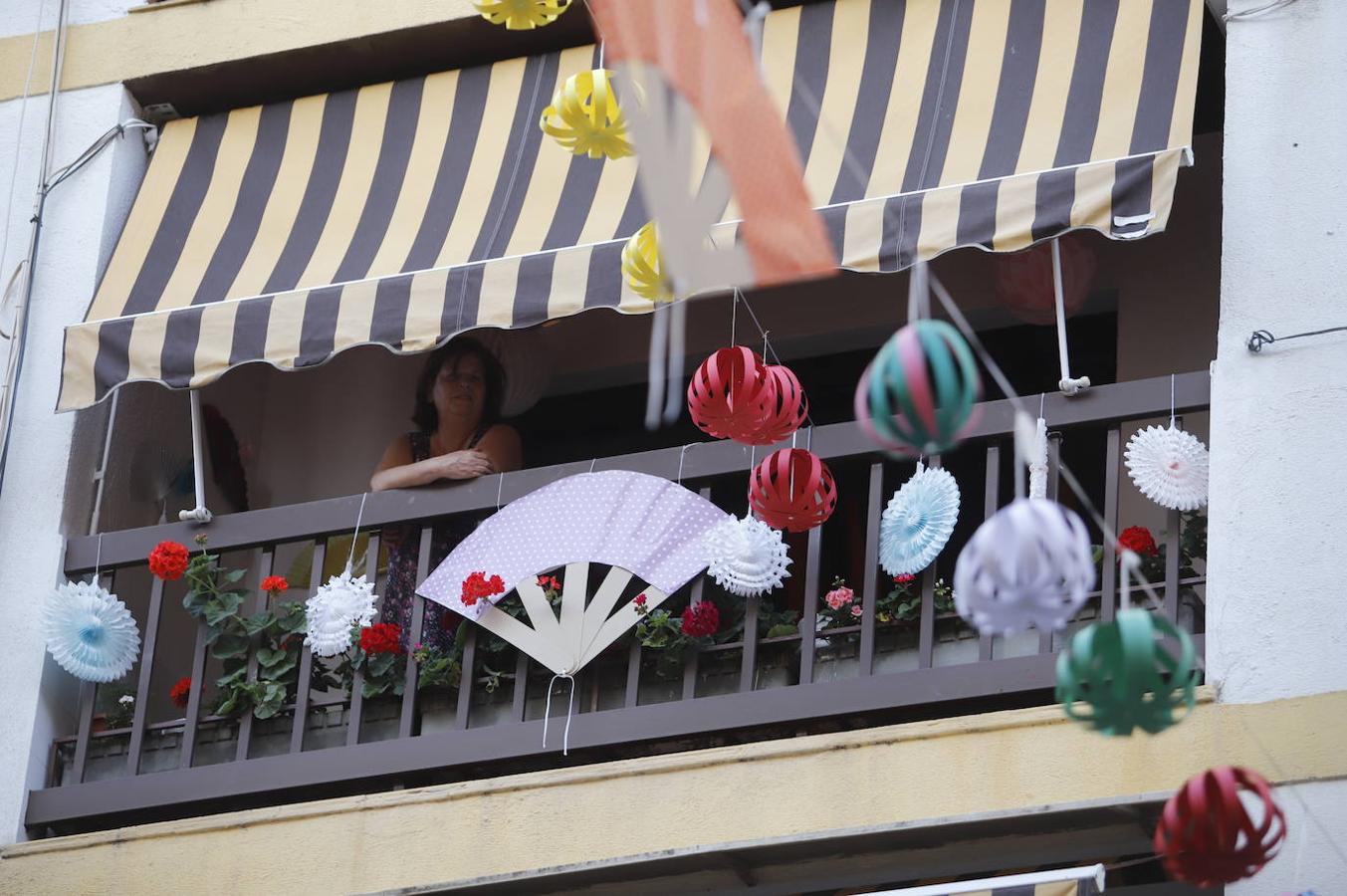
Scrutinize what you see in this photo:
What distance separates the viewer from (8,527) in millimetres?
8406

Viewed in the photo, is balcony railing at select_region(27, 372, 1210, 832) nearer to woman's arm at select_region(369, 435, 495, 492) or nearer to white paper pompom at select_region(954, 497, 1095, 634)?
woman's arm at select_region(369, 435, 495, 492)

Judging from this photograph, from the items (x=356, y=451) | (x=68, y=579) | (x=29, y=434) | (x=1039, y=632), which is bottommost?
(x=1039, y=632)

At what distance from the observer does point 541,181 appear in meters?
8.45

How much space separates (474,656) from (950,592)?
162 cm

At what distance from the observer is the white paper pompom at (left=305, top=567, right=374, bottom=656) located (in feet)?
25.5

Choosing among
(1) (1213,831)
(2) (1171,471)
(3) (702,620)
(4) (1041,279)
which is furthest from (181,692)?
(1) (1213,831)

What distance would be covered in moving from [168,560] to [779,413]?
2.39m

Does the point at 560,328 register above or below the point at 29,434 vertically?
above

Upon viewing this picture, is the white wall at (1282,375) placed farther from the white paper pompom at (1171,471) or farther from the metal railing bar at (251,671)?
the metal railing bar at (251,671)

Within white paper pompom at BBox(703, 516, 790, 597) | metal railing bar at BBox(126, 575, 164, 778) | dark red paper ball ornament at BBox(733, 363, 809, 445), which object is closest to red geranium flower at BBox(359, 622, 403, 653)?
metal railing bar at BBox(126, 575, 164, 778)

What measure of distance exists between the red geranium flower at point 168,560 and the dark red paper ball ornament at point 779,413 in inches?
88.2

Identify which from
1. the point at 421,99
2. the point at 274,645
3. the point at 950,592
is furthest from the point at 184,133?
the point at 950,592

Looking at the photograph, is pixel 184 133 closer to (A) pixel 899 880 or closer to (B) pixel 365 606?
(B) pixel 365 606

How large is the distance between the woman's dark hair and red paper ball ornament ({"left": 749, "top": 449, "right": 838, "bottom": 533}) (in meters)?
2.11
